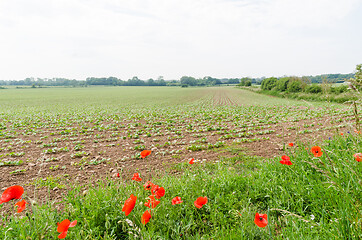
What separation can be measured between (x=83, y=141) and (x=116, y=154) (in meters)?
2.97

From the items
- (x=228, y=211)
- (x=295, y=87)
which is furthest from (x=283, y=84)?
(x=228, y=211)

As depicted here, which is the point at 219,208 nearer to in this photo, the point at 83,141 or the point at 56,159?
the point at 56,159

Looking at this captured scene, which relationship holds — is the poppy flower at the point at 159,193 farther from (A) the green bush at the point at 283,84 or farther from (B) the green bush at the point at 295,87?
(A) the green bush at the point at 283,84

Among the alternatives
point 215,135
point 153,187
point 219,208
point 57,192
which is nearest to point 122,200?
point 153,187

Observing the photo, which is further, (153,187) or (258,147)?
(258,147)

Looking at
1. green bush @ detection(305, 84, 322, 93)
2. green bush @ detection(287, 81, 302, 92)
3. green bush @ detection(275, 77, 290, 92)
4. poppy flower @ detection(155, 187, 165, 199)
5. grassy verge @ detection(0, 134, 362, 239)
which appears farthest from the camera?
green bush @ detection(275, 77, 290, 92)

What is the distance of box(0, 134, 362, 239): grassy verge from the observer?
1.82 m

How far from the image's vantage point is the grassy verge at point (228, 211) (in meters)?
1.82

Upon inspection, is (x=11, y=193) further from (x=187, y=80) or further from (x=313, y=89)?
(x=187, y=80)

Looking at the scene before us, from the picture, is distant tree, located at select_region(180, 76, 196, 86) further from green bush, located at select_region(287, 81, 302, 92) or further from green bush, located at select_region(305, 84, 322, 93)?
green bush, located at select_region(305, 84, 322, 93)

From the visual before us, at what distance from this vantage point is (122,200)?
2438mm

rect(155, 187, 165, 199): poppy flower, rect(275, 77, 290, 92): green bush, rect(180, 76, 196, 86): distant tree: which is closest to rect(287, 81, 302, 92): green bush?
rect(275, 77, 290, 92): green bush

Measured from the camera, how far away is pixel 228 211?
252 cm

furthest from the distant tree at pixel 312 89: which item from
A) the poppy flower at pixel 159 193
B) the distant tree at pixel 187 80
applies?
the distant tree at pixel 187 80
